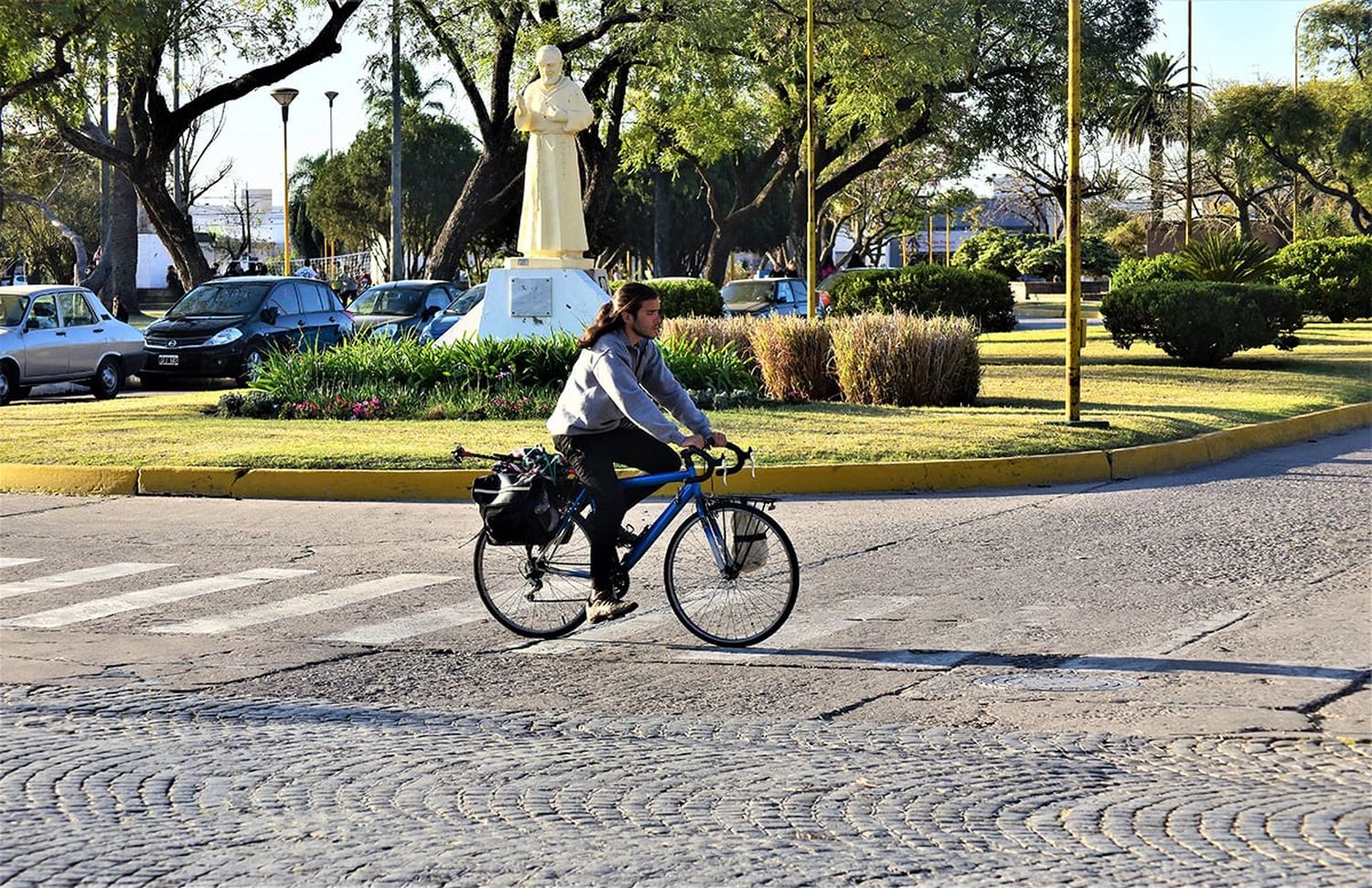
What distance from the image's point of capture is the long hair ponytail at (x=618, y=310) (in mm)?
8344

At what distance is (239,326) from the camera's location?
26.5 meters

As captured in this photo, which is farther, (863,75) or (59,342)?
(863,75)

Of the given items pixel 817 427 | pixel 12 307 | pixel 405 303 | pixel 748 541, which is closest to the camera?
pixel 748 541

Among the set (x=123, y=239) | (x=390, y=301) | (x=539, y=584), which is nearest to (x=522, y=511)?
(x=539, y=584)

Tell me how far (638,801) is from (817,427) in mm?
11449

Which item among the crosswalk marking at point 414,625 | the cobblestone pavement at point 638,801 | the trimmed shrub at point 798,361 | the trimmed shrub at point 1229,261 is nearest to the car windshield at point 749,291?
the trimmed shrub at point 1229,261

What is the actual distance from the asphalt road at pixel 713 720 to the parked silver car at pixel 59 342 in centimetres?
1297

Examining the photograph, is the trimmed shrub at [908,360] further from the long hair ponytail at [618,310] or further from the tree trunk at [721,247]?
the tree trunk at [721,247]

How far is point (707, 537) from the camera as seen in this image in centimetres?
834

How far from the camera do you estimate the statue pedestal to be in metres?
22.9

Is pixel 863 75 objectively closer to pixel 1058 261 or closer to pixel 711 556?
pixel 711 556

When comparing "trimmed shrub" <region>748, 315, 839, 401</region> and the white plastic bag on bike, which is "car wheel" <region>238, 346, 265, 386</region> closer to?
"trimmed shrub" <region>748, 315, 839, 401</region>

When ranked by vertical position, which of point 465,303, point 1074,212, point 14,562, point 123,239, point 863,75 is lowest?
point 14,562

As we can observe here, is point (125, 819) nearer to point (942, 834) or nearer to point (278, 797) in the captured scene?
point (278, 797)
